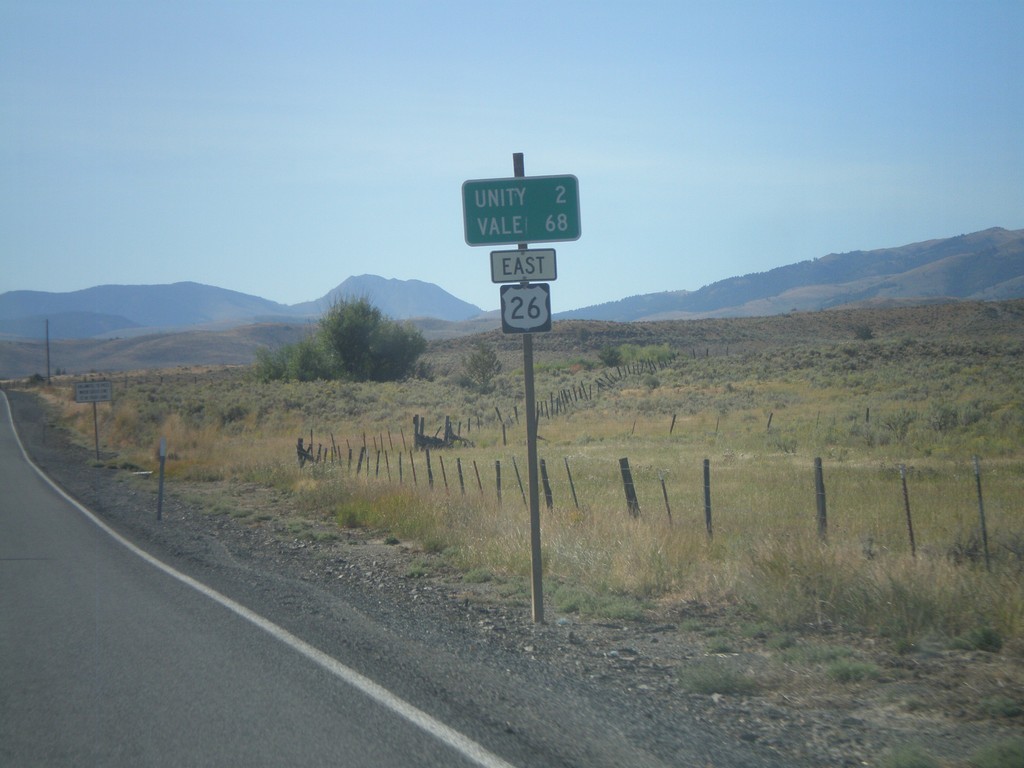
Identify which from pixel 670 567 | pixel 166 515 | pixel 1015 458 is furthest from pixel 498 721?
pixel 1015 458

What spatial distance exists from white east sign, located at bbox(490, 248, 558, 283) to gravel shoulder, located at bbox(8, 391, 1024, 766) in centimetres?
336

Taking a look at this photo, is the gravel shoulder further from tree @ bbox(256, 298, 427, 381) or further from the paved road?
tree @ bbox(256, 298, 427, 381)

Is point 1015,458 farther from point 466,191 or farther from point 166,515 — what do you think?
point 166,515

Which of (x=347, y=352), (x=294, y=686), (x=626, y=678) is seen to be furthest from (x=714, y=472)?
(x=347, y=352)

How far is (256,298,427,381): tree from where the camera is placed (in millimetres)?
76125

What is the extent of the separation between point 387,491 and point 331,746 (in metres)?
10.8

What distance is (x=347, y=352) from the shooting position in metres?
76.9

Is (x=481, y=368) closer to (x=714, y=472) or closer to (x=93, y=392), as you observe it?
(x=93, y=392)

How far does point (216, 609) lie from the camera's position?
8.76 meters

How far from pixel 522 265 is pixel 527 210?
1.95 ft

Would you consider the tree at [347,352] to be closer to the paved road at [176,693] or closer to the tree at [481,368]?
the tree at [481,368]

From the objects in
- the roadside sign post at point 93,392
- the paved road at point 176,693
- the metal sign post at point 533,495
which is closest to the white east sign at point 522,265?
the metal sign post at point 533,495

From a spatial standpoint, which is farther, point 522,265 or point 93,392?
point 93,392

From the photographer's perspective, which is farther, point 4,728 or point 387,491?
point 387,491
